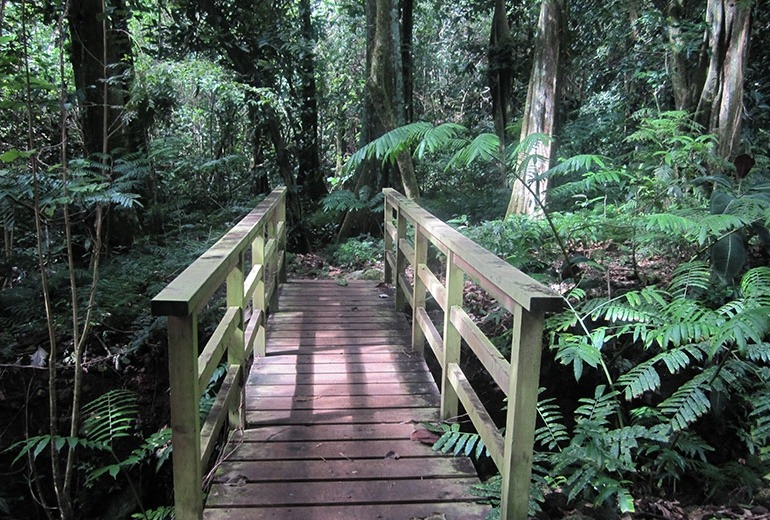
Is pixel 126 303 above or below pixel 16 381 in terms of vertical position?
above

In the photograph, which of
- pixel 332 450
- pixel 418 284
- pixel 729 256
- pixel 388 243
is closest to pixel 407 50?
pixel 388 243

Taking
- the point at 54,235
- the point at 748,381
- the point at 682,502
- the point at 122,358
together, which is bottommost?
the point at 682,502

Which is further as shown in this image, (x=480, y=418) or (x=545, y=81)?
(x=545, y=81)

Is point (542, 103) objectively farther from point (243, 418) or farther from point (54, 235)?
point (54, 235)

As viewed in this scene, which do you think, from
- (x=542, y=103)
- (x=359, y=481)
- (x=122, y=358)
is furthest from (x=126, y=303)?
(x=542, y=103)

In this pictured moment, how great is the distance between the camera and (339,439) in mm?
3145

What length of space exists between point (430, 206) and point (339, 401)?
6.21m

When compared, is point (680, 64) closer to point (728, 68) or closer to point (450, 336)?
point (728, 68)

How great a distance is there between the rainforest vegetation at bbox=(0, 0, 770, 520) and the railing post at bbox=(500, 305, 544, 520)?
343mm

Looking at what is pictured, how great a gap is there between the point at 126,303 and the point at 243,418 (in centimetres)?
281

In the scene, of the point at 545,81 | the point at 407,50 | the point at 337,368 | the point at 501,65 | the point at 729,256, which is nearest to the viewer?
the point at 729,256

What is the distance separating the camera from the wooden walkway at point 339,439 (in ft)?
8.30

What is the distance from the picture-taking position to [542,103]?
7.55 meters

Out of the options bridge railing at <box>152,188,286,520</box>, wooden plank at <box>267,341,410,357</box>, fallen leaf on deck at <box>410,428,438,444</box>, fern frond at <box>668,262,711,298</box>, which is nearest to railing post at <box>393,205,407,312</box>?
wooden plank at <box>267,341,410,357</box>
